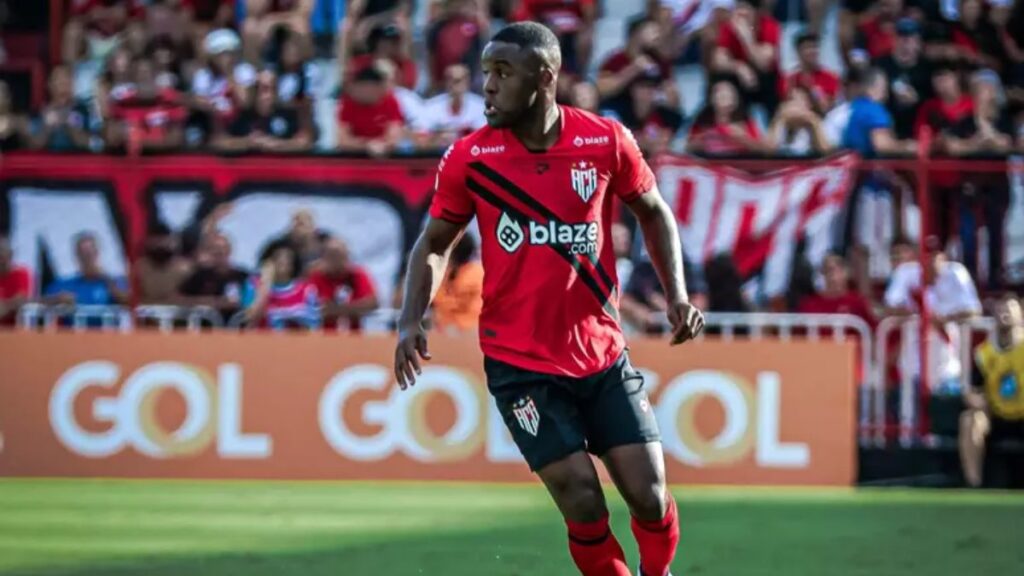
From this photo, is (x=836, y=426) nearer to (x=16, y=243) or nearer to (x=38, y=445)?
(x=38, y=445)

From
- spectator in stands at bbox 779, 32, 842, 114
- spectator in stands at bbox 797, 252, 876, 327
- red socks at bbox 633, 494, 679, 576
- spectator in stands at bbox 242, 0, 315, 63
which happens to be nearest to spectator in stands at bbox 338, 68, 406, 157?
spectator in stands at bbox 242, 0, 315, 63

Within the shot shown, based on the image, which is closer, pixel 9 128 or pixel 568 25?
pixel 9 128

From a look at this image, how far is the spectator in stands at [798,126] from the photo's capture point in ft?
55.2

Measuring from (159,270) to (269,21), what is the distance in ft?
14.2

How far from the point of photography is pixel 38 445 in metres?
14.7

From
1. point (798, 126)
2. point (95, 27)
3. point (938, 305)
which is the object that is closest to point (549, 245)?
point (938, 305)

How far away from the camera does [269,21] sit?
18953 millimetres

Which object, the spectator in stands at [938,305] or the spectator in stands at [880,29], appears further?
the spectator in stands at [880,29]

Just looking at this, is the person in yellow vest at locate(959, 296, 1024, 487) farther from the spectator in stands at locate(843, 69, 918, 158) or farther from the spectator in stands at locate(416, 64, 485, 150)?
the spectator in stands at locate(416, 64, 485, 150)

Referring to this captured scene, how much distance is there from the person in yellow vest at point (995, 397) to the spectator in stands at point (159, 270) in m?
6.67

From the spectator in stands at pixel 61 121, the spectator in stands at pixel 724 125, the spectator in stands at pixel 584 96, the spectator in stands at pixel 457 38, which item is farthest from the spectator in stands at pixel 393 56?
the spectator in stands at pixel 724 125

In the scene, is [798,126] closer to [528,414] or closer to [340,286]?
[340,286]

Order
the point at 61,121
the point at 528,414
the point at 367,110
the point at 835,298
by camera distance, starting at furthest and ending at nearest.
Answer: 1. the point at 61,121
2. the point at 367,110
3. the point at 835,298
4. the point at 528,414

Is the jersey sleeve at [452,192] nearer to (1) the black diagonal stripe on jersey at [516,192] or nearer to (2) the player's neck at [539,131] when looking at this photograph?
(1) the black diagonal stripe on jersey at [516,192]
